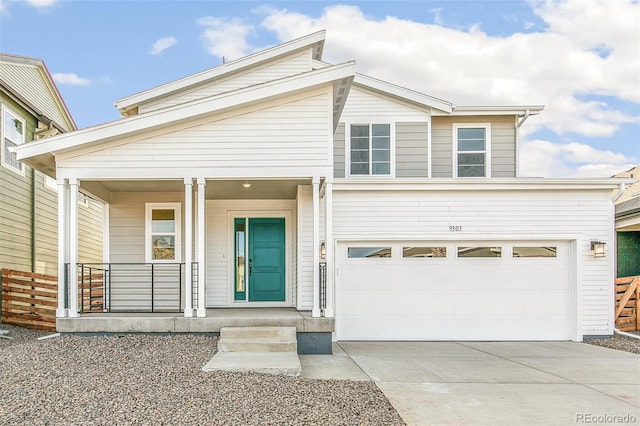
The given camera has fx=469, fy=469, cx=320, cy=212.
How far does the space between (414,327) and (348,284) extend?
145cm

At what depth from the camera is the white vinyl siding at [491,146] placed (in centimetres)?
1094

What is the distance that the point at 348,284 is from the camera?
8.63 metres

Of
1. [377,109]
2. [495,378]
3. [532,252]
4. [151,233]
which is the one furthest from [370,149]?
[495,378]

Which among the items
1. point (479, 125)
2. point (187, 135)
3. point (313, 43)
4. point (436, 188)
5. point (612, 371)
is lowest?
point (612, 371)

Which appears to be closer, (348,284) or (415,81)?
(348,284)

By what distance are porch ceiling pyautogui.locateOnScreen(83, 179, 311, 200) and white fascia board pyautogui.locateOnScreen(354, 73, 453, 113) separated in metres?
3.25

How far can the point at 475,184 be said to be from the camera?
8.61m

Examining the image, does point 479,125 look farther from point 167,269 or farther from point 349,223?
point 167,269

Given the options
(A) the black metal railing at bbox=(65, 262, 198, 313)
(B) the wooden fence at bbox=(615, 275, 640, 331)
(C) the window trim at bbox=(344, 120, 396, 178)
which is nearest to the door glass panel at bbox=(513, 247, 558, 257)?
(B) the wooden fence at bbox=(615, 275, 640, 331)

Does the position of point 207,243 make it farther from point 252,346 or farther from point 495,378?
point 495,378

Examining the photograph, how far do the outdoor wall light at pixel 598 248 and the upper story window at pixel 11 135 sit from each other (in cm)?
1177

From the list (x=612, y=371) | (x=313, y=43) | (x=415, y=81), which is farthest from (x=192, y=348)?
(x=415, y=81)
